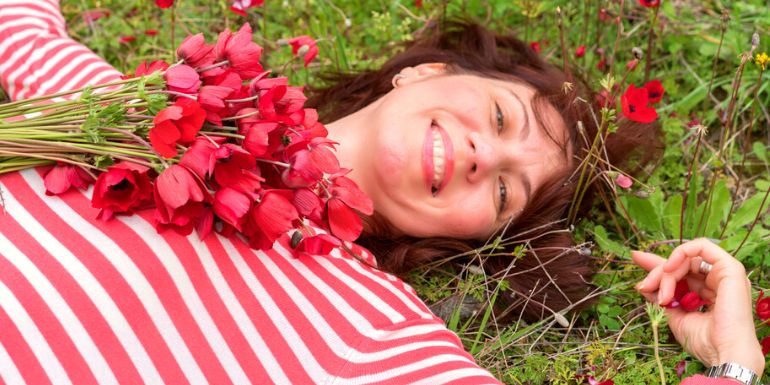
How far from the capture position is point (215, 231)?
184 centimetres

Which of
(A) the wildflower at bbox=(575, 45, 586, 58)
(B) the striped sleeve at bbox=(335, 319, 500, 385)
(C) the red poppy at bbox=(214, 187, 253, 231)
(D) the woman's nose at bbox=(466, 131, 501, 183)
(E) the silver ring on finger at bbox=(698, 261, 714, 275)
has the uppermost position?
(C) the red poppy at bbox=(214, 187, 253, 231)

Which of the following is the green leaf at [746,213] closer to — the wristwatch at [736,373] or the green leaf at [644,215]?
the green leaf at [644,215]

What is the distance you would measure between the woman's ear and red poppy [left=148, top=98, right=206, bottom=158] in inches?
44.1

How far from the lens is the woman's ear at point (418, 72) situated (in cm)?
259

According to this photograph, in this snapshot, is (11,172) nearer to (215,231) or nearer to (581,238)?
(215,231)

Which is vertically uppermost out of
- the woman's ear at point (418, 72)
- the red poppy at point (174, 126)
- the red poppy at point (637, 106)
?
the red poppy at point (174, 126)

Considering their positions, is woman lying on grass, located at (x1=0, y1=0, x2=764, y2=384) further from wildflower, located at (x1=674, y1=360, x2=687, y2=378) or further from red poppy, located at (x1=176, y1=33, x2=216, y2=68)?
red poppy, located at (x1=176, y1=33, x2=216, y2=68)

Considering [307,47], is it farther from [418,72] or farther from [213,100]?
[213,100]

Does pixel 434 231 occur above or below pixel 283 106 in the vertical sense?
below

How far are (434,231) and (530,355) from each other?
44cm

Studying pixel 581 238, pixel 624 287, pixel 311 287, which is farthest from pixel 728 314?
pixel 311 287

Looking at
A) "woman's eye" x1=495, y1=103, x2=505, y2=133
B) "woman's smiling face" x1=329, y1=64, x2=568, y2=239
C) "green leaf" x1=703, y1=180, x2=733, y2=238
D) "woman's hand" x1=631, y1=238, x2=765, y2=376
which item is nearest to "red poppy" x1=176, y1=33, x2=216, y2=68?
"woman's smiling face" x1=329, y1=64, x2=568, y2=239

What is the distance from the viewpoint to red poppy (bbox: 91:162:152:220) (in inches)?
61.8

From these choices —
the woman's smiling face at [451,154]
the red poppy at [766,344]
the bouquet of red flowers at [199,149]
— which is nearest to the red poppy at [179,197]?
the bouquet of red flowers at [199,149]
